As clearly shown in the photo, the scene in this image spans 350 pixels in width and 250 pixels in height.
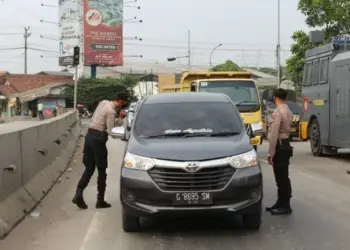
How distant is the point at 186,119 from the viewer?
8055 millimetres

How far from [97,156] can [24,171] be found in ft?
4.15

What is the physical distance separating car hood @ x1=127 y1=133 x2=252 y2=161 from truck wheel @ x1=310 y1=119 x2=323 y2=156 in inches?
408

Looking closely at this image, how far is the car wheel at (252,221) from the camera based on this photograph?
23.7 feet

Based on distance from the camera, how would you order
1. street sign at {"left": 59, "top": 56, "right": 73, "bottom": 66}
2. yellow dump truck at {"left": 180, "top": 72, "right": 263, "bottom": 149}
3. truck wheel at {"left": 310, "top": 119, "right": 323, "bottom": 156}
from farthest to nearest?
1. street sign at {"left": 59, "top": 56, "right": 73, "bottom": 66}
2. truck wheel at {"left": 310, "top": 119, "right": 323, "bottom": 156}
3. yellow dump truck at {"left": 180, "top": 72, "right": 263, "bottom": 149}

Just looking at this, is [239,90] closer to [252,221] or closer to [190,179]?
[252,221]

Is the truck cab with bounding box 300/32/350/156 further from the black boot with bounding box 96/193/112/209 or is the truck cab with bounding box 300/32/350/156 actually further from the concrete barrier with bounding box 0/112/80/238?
the black boot with bounding box 96/193/112/209

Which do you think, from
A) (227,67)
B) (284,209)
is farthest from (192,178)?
(227,67)

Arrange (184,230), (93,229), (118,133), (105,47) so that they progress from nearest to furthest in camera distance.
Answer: (184,230) → (93,229) → (118,133) → (105,47)

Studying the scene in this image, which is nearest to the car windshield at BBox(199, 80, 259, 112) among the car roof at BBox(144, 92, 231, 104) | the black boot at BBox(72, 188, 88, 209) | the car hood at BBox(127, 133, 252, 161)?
the car roof at BBox(144, 92, 231, 104)

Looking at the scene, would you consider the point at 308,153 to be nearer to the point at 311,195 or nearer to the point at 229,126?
the point at 311,195

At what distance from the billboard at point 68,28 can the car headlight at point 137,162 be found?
5243cm

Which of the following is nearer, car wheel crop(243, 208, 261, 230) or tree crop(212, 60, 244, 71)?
car wheel crop(243, 208, 261, 230)

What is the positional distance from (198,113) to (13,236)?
296cm

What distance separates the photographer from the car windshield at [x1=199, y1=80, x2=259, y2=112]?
53.4 ft
